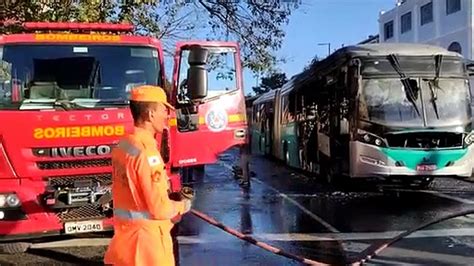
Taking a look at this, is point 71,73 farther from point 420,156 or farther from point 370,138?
point 420,156

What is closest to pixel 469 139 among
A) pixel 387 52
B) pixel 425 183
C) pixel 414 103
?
pixel 414 103

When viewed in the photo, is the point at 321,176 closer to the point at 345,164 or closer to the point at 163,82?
the point at 345,164

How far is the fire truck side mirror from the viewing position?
8.27 meters

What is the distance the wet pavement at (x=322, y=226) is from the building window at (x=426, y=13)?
29036 millimetres

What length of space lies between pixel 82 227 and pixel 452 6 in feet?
123

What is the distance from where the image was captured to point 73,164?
7.77m

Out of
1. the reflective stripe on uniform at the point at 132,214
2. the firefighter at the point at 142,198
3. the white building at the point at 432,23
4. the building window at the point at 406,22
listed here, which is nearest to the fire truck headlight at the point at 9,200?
the firefighter at the point at 142,198

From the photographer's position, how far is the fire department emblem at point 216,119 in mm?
9344

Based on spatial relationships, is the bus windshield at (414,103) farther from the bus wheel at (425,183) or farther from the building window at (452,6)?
the building window at (452,6)

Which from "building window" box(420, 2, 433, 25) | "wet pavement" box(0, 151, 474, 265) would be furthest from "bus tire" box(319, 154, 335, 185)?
"building window" box(420, 2, 433, 25)

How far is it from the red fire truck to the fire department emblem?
18cm

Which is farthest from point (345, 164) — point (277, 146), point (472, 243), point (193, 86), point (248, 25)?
point (277, 146)

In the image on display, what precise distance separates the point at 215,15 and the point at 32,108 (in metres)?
9.65

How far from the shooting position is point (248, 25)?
55.4 feet
